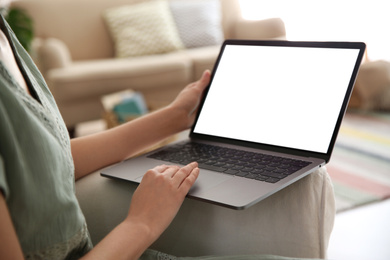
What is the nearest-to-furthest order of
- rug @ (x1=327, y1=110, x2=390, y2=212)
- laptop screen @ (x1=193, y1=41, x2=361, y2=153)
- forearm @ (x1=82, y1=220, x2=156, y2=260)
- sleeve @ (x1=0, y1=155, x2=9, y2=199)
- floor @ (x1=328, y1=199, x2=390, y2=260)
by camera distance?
sleeve @ (x1=0, y1=155, x2=9, y2=199)
forearm @ (x1=82, y1=220, x2=156, y2=260)
laptop screen @ (x1=193, y1=41, x2=361, y2=153)
floor @ (x1=328, y1=199, x2=390, y2=260)
rug @ (x1=327, y1=110, x2=390, y2=212)

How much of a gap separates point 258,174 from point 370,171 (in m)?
1.61

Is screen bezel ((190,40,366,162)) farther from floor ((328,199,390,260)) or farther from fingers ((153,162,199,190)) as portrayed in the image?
floor ((328,199,390,260))

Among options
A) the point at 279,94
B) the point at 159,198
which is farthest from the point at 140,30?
the point at 159,198

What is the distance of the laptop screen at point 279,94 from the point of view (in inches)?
34.5

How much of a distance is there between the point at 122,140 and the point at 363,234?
1.08m

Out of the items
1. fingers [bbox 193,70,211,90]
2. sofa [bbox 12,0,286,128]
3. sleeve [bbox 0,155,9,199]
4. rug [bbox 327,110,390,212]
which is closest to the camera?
sleeve [bbox 0,155,9,199]

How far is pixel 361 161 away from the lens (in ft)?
7.82

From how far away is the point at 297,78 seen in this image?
936mm

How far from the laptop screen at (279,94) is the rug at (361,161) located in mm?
1058

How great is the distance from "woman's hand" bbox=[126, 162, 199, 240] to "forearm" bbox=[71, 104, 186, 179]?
0.25 m

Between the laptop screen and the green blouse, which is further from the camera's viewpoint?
the laptop screen

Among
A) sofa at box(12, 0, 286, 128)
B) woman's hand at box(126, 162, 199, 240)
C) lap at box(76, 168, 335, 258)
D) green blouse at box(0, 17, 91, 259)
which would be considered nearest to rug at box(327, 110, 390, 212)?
sofa at box(12, 0, 286, 128)

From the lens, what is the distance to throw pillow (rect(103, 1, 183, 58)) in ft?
11.4

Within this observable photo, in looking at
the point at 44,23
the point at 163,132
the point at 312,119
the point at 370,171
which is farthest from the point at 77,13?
the point at 312,119
